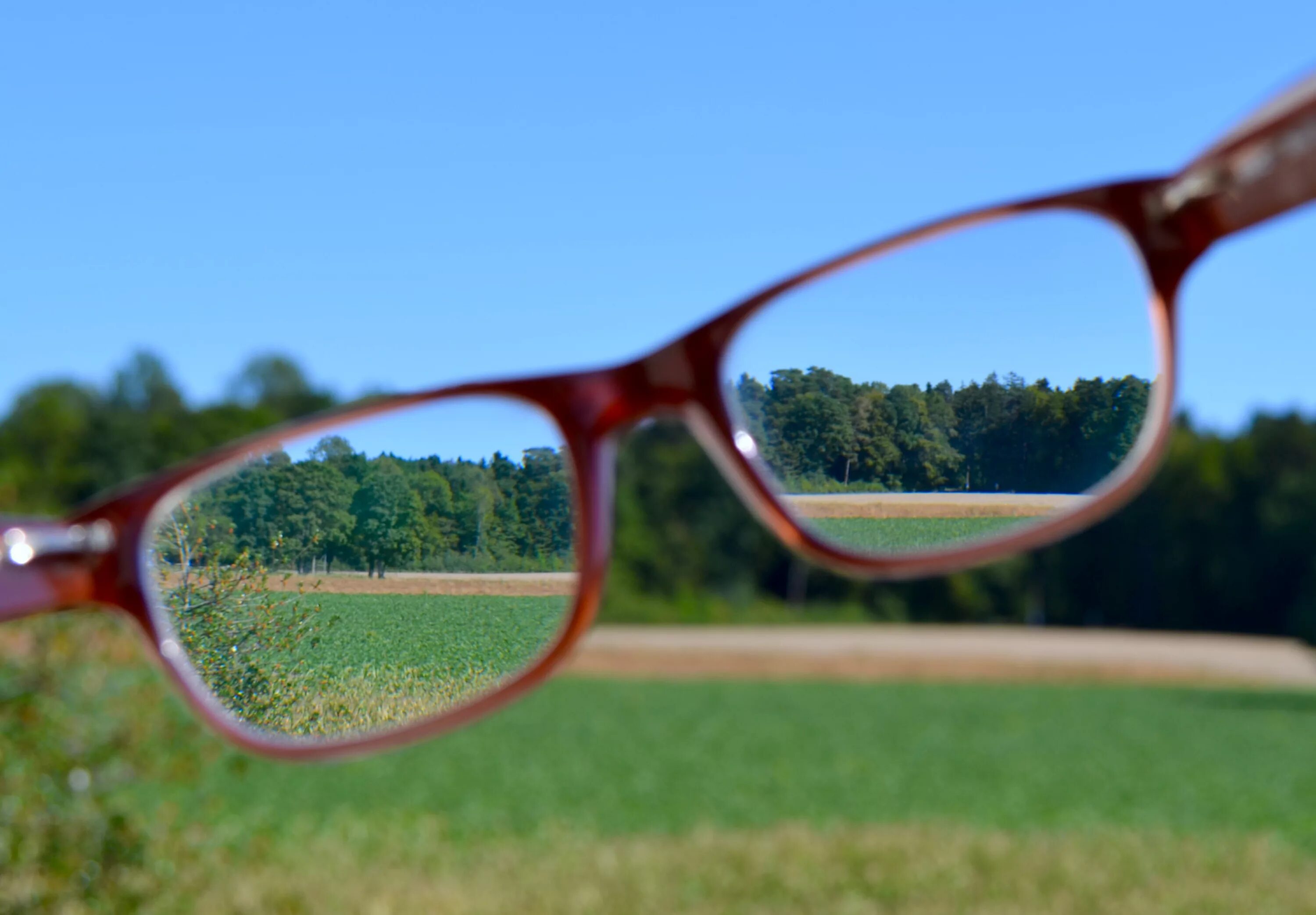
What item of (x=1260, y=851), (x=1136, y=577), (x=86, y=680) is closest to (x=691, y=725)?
(x=1260, y=851)

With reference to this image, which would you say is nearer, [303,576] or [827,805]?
[303,576]

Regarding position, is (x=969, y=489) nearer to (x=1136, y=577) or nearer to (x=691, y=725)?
(x=691, y=725)

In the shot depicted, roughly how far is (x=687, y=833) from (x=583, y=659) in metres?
23.2

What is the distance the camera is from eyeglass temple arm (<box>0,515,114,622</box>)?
65cm

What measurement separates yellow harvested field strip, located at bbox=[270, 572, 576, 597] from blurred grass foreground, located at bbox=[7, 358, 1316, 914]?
0.66 m

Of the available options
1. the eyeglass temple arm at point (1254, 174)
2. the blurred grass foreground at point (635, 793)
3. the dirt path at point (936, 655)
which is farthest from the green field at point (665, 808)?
the dirt path at point (936, 655)

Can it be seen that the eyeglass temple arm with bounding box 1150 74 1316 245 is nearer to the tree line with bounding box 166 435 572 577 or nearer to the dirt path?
the tree line with bounding box 166 435 572 577

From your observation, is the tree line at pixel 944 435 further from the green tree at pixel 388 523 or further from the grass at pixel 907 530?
the green tree at pixel 388 523

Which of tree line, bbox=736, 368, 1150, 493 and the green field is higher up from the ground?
tree line, bbox=736, 368, 1150, 493

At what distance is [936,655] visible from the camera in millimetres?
35594

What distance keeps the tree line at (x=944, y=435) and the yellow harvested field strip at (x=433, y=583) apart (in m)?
0.20

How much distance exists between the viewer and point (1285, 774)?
17.2 metres

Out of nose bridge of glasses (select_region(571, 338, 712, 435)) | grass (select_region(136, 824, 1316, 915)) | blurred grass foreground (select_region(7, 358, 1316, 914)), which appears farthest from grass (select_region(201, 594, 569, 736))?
grass (select_region(136, 824, 1316, 915))

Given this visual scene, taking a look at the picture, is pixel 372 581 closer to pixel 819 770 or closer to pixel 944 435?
pixel 944 435
